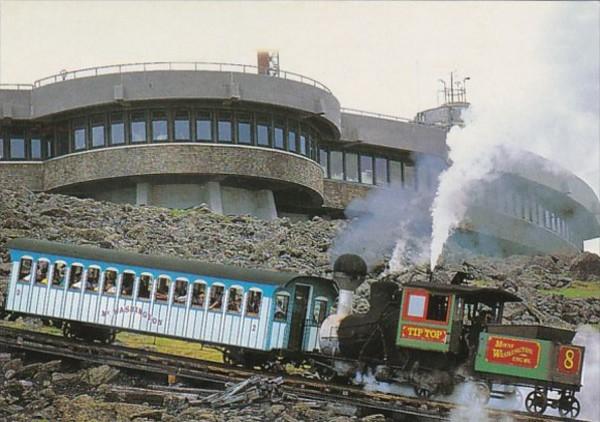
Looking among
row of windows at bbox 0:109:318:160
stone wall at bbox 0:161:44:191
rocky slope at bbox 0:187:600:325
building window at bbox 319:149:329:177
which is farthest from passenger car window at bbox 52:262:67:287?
building window at bbox 319:149:329:177

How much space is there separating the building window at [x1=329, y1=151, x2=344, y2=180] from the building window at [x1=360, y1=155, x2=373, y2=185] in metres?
1.14

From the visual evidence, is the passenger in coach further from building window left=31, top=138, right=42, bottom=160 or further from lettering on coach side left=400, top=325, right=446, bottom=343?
building window left=31, top=138, right=42, bottom=160

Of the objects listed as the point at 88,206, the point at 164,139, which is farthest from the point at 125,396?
the point at 164,139

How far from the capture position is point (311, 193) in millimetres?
53469

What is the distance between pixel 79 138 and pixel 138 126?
3014 mm

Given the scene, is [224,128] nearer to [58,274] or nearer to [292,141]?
[292,141]

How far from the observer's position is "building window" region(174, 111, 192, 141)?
1944 inches

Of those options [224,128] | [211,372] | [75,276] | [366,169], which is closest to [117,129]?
[224,128]

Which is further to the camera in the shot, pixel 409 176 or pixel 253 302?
pixel 409 176

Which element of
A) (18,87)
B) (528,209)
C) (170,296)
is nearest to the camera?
(170,296)

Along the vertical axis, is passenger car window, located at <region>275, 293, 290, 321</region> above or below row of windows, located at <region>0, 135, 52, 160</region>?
below

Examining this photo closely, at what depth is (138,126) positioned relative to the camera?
4956 cm

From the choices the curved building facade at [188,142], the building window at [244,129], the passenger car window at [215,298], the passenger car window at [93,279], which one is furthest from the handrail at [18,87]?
the passenger car window at [215,298]

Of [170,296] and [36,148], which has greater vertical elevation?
[36,148]
